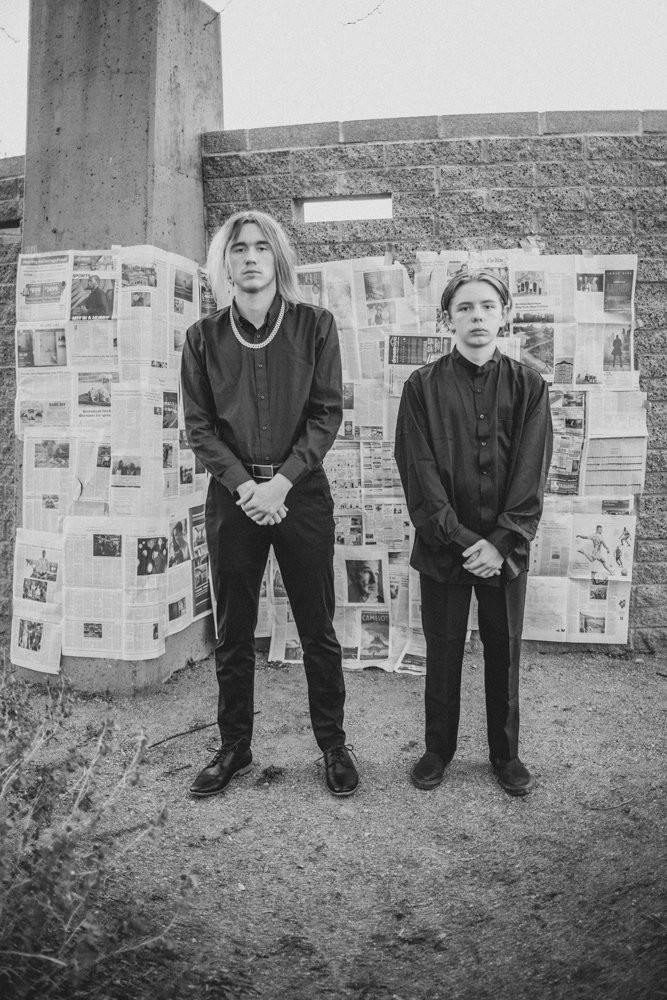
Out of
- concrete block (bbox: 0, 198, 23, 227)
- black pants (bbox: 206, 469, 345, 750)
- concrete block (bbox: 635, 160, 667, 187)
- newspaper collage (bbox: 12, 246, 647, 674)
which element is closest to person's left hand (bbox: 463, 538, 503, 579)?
black pants (bbox: 206, 469, 345, 750)

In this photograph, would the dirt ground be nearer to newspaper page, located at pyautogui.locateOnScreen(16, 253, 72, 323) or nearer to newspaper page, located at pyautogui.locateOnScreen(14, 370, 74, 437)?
newspaper page, located at pyautogui.locateOnScreen(14, 370, 74, 437)

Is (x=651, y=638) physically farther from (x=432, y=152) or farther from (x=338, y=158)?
(x=338, y=158)

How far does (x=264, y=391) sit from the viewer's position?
107 inches

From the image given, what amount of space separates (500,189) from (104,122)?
6.50ft

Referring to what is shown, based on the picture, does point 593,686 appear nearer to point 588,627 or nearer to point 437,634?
point 588,627

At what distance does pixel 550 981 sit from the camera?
6.04ft

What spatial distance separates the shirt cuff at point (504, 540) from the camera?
8.72 feet

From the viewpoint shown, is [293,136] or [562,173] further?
[293,136]

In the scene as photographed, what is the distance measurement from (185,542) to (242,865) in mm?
1825

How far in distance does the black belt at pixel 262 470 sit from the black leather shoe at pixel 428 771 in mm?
1246

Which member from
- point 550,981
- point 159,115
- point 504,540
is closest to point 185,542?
point 504,540

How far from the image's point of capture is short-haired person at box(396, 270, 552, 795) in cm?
270

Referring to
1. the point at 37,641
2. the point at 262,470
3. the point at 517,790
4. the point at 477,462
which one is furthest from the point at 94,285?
the point at 517,790

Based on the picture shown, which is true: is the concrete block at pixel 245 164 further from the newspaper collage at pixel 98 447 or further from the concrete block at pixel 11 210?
the concrete block at pixel 11 210
